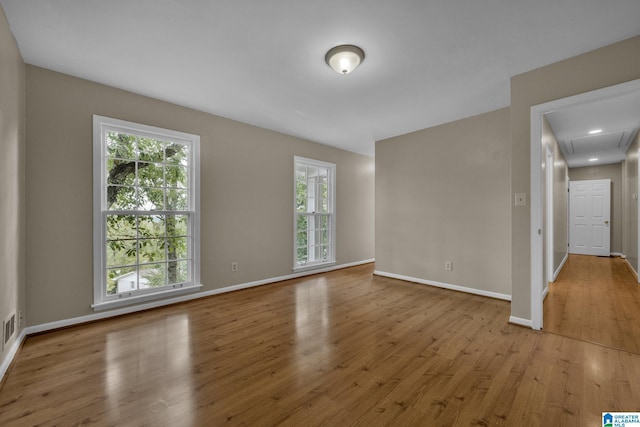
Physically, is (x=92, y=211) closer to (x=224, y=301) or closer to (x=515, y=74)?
(x=224, y=301)

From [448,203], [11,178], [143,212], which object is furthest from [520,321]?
[11,178]

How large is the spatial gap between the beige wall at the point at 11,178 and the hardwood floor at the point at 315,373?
1.78 feet

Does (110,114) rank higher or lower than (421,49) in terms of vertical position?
lower

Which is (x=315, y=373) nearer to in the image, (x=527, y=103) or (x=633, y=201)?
(x=527, y=103)

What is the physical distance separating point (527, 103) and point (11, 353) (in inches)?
200

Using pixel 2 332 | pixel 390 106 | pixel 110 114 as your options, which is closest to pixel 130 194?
pixel 110 114

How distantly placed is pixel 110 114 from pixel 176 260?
6.08 feet

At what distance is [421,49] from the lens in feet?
7.76

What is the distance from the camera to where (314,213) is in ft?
17.3

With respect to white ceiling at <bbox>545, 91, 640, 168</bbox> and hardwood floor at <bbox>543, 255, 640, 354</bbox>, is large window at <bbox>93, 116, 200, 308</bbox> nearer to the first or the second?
hardwood floor at <bbox>543, 255, 640, 354</bbox>

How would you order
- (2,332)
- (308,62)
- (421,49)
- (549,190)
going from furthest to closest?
(549,190) < (308,62) < (421,49) < (2,332)

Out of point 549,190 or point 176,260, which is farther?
point 549,190

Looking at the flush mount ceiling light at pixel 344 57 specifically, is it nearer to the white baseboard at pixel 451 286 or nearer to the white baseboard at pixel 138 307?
the white baseboard at pixel 138 307

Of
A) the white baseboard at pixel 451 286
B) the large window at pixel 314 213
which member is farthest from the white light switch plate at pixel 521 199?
the large window at pixel 314 213
